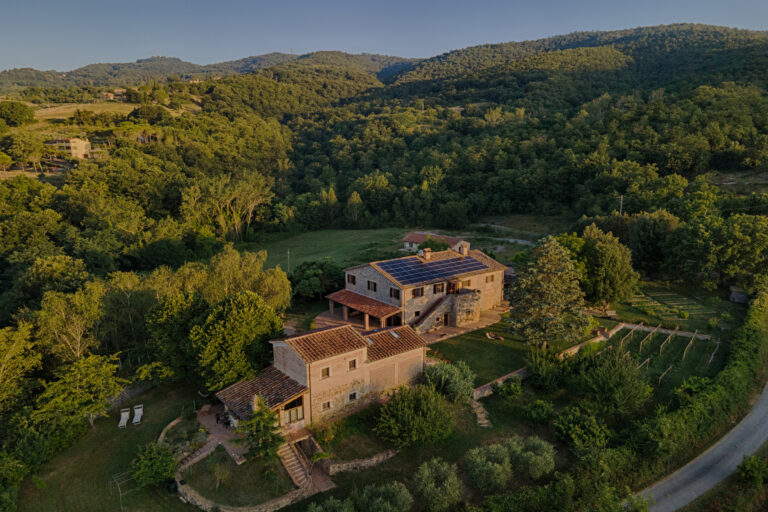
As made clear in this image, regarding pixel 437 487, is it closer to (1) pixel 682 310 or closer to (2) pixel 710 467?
(2) pixel 710 467

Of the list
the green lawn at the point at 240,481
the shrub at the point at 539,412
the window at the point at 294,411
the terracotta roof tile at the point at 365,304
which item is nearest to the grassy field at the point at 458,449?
the shrub at the point at 539,412

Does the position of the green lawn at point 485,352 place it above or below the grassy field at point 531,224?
above

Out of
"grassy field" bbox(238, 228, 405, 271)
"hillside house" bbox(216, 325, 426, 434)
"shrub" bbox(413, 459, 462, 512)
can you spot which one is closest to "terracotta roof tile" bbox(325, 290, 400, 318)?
"hillside house" bbox(216, 325, 426, 434)

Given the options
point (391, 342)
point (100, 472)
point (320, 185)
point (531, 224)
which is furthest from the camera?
point (320, 185)

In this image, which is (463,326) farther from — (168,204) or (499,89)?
(499,89)

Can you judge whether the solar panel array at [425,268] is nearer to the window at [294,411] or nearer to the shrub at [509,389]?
the shrub at [509,389]

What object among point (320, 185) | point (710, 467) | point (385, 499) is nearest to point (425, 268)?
point (385, 499)
